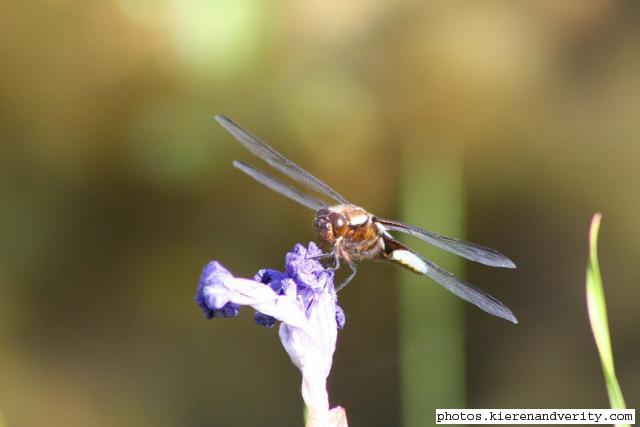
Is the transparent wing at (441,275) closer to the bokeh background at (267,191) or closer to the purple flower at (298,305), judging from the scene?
the purple flower at (298,305)

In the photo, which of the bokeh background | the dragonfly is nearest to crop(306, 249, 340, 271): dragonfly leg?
the dragonfly

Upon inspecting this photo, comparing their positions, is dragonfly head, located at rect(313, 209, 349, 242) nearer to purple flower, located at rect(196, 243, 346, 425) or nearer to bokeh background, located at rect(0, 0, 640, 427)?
purple flower, located at rect(196, 243, 346, 425)

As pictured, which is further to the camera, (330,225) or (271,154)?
(271,154)

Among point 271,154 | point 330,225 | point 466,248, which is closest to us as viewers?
point 330,225

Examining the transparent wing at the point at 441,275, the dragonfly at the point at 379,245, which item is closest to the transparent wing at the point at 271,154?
the dragonfly at the point at 379,245

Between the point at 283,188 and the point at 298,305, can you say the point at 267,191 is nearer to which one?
the point at 283,188

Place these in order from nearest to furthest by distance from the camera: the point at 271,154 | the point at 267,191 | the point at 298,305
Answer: the point at 298,305
the point at 271,154
the point at 267,191

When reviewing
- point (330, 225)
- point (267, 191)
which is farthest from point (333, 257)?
point (267, 191)

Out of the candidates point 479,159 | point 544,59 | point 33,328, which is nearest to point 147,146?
point 33,328
